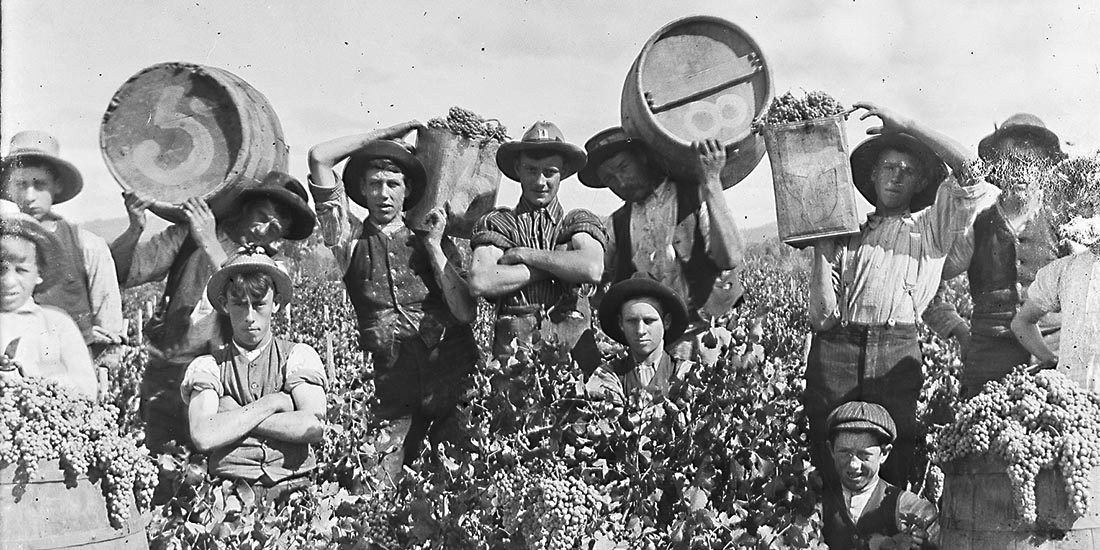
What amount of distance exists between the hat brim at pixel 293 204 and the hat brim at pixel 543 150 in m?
0.87

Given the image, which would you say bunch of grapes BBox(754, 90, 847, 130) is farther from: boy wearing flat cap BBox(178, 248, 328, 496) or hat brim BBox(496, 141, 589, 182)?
boy wearing flat cap BBox(178, 248, 328, 496)

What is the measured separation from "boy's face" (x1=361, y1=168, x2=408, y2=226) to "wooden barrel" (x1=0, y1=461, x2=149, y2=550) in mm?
1930

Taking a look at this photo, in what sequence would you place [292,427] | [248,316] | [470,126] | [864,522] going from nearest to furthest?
[864,522] < [292,427] < [248,316] < [470,126]

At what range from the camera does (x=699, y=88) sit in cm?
557

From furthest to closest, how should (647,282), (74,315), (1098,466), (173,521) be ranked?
(74,315) < (647,282) < (173,521) < (1098,466)

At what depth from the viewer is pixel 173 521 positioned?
4492 millimetres

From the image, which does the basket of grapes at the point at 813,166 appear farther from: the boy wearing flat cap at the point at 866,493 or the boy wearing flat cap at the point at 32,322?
the boy wearing flat cap at the point at 32,322

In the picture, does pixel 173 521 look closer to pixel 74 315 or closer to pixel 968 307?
pixel 74 315

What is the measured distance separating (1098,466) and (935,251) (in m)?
1.28

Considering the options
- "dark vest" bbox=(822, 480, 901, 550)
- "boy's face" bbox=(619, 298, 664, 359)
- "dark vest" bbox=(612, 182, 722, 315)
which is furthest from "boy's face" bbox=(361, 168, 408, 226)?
"dark vest" bbox=(822, 480, 901, 550)

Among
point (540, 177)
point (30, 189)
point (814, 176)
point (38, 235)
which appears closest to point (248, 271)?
point (38, 235)

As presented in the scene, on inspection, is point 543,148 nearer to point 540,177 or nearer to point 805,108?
point 540,177

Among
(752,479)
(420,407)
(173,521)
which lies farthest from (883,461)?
(173,521)

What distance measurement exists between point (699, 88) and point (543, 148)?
0.75 meters
